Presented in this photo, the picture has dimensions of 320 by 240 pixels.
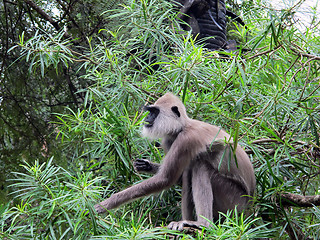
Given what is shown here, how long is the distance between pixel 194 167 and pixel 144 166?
1.42ft

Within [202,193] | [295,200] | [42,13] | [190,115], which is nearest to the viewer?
[295,200]

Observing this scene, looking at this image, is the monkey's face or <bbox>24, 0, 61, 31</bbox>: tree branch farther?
<bbox>24, 0, 61, 31</bbox>: tree branch

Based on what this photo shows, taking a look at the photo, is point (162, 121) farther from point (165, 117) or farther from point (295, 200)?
point (295, 200)

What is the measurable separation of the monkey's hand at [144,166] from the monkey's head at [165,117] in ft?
0.74

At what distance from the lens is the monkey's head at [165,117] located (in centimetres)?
371

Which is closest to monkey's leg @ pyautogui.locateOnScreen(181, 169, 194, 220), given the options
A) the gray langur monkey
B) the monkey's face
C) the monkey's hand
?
the gray langur monkey

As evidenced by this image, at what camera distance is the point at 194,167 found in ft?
12.0

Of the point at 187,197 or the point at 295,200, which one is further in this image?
the point at 187,197

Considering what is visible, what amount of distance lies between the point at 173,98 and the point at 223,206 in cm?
101

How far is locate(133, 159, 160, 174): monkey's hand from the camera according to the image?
3723 mm

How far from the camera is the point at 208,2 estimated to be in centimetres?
619

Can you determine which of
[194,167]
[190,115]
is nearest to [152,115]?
[190,115]

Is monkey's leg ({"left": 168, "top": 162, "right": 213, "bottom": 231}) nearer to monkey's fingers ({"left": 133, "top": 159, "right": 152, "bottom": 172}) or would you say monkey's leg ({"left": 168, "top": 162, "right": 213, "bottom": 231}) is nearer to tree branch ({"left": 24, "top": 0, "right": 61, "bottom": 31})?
monkey's fingers ({"left": 133, "top": 159, "right": 152, "bottom": 172})

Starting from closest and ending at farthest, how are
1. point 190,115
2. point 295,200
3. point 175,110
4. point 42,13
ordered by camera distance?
point 295,200, point 175,110, point 190,115, point 42,13
